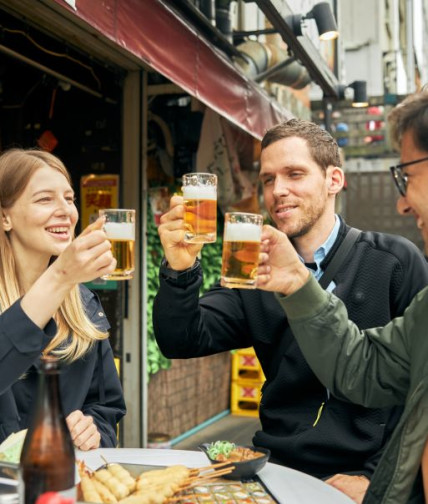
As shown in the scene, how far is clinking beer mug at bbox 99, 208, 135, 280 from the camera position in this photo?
1.91 meters

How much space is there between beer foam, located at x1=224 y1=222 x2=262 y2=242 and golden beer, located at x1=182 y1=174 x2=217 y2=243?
0.50ft

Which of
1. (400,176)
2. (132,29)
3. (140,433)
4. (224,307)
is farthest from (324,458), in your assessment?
(140,433)

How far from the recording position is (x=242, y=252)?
1.84 meters

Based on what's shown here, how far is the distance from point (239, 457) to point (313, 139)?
4.68 feet

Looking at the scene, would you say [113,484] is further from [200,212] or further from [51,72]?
[51,72]

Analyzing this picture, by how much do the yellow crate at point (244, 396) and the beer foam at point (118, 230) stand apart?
5.61 meters

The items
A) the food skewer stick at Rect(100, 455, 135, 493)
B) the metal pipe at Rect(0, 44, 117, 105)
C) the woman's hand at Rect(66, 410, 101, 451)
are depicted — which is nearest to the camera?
the food skewer stick at Rect(100, 455, 135, 493)

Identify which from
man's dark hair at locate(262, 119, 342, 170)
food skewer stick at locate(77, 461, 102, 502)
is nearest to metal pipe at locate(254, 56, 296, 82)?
man's dark hair at locate(262, 119, 342, 170)

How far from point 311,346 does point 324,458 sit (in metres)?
0.69

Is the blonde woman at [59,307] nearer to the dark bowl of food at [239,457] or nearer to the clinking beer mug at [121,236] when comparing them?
the clinking beer mug at [121,236]

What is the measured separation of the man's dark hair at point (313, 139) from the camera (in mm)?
2719

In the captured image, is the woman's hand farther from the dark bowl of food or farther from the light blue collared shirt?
the light blue collared shirt

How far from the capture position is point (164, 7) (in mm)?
3488

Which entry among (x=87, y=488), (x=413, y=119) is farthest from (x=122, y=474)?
(x=413, y=119)
